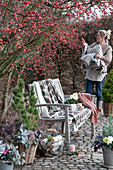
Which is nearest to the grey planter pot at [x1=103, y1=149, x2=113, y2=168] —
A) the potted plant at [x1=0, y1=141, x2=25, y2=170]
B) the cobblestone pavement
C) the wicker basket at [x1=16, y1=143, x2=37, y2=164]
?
the cobblestone pavement

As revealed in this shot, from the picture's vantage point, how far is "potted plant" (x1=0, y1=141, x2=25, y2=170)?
307 centimetres

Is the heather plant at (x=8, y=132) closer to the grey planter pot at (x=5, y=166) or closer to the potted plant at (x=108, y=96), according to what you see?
the grey planter pot at (x=5, y=166)

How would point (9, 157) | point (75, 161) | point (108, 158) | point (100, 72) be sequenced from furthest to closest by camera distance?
point (100, 72) < point (75, 161) < point (108, 158) < point (9, 157)

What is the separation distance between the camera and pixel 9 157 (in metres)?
3.17

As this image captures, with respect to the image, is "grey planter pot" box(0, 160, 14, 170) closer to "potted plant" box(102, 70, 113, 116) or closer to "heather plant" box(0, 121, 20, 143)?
"heather plant" box(0, 121, 20, 143)

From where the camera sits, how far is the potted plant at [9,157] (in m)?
3.07

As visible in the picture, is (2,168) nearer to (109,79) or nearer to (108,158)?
(108,158)

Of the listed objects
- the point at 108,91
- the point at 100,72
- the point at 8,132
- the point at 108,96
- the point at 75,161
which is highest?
the point at 100,72

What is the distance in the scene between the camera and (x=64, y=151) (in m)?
4.08

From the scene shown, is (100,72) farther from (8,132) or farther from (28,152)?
(28,152)

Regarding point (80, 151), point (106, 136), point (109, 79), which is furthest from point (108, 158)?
point (109, 79)

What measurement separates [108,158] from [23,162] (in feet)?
3.54

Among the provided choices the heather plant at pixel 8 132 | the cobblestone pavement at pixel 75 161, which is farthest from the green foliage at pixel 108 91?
the heather plant at pixel 8 132

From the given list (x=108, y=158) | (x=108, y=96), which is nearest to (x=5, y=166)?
(x=108, y=158)
